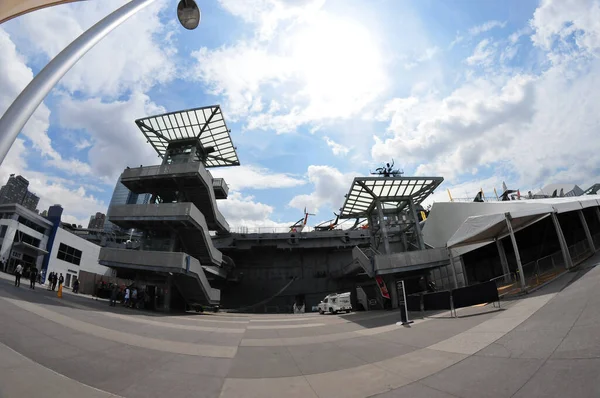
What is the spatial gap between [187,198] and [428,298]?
22887 millimetres

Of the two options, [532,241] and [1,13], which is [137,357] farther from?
[532,241]

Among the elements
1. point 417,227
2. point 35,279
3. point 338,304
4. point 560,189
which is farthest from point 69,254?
point 560,189

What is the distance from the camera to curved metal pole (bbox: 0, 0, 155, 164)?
9.60ft

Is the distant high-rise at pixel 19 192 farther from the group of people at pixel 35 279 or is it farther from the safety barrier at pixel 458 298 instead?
the safety barrier at pixel 458 298

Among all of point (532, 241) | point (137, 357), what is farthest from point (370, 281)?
point (137, 357)

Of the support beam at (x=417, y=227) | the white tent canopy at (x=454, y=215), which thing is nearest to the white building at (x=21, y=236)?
the support beam at (x=417, y=227)

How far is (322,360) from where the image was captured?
6871 mm

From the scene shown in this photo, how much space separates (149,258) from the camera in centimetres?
1933

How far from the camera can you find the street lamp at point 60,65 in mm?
2953

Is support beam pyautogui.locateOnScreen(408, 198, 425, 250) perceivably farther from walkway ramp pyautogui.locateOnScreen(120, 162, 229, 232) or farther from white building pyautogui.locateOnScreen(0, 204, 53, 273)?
white building pyautogui.locateOnScreen(0, 204, 53, 273)

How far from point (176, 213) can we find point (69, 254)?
30.7 m

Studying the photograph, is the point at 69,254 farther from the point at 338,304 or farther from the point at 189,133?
the point at 338,304

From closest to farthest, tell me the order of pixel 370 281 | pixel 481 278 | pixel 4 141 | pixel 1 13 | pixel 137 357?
pixel 4 141
pixel 1 13
pixel 137 357
pixel 481 278
pixel 370 281

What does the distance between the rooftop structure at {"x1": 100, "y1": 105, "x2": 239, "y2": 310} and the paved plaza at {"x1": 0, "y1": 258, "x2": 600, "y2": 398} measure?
1122 centimetres
